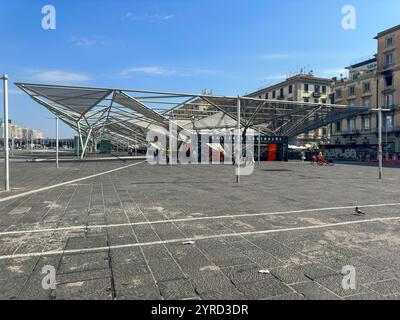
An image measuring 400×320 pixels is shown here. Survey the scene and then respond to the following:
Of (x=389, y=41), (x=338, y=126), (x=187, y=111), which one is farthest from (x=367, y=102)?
(x=187, y=111)

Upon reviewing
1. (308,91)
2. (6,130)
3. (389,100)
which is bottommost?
(6,130)

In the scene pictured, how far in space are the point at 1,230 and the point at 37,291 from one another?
3.43 metres

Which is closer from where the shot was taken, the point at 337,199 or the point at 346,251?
the point at 346,251

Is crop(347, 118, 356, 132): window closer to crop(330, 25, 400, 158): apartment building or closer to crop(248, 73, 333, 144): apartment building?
crop(330, 25, 400, 158): apartment building

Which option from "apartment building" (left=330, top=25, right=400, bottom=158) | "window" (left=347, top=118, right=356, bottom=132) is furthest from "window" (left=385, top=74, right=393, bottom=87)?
"window" (left=347, top=118, right=356, bottom=132)

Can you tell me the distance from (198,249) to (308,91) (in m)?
77.4

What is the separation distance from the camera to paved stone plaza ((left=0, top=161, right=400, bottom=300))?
11.7ft

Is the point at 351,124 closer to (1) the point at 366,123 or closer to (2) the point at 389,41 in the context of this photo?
(1) the point at 366,123

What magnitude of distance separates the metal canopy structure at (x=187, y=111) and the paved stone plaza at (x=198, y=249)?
1487 centimetres

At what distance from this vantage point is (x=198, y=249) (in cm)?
498

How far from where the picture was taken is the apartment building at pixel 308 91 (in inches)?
2923

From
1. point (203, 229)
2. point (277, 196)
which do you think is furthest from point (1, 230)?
point (277, 196)

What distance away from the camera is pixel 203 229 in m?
6.25

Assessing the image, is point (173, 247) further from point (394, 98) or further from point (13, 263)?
point (394, 98)
